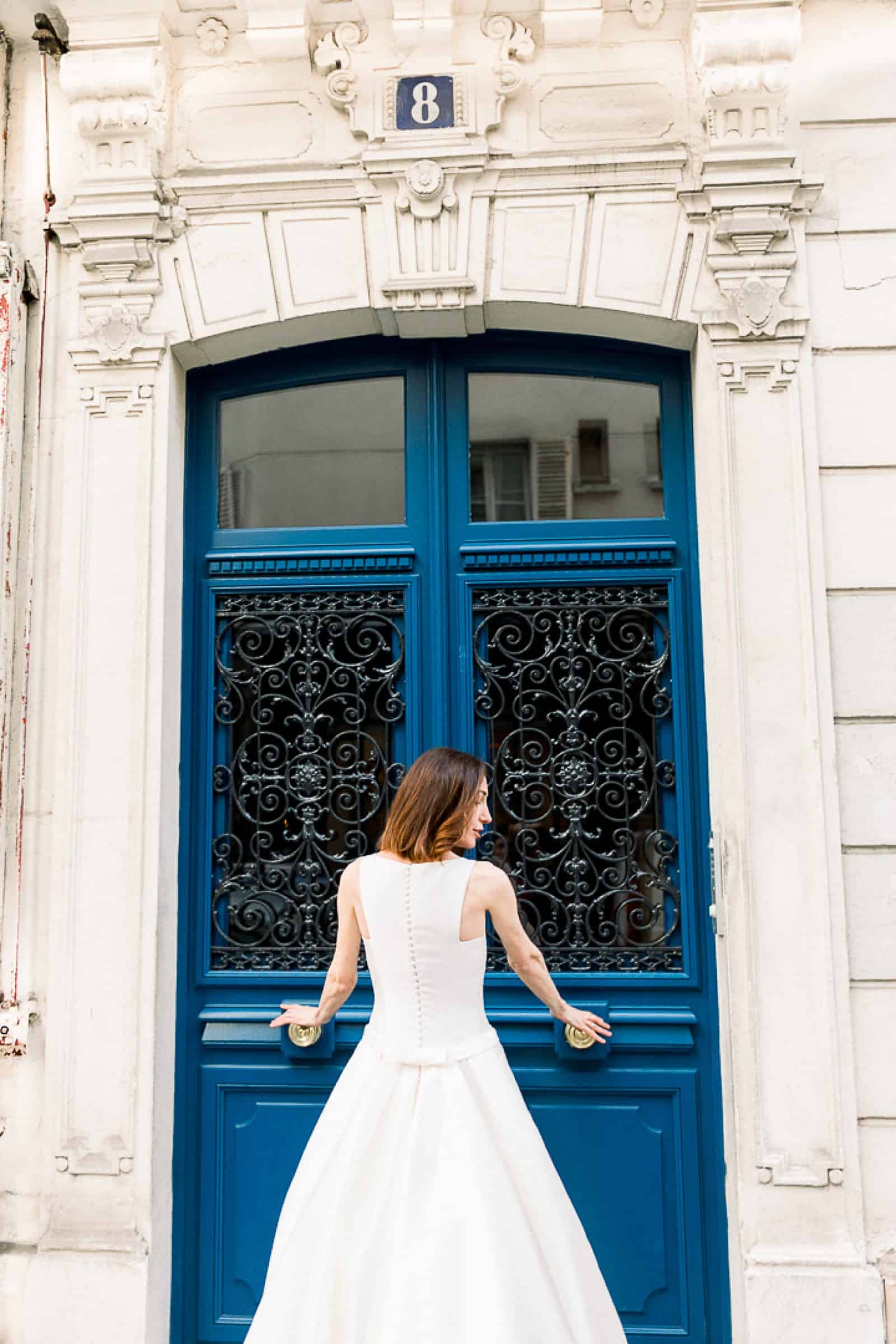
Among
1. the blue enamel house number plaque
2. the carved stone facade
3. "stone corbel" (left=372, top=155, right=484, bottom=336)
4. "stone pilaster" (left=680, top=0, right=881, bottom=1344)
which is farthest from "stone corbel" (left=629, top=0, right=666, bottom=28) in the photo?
"stone corbel" (left=372, top=155, right=484, bottom=336)

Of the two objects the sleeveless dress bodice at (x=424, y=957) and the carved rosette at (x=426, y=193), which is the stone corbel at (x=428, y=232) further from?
the sleeveless dress bodice at (x=424, y=957)

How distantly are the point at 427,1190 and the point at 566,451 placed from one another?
2.65 metres

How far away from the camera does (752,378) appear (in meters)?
3.93

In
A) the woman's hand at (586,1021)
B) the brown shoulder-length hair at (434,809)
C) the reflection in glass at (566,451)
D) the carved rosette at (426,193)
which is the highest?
the carved rosette at (426,193)

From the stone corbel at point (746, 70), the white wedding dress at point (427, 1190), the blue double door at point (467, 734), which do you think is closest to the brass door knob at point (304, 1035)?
the blue double door at point (467, 734)

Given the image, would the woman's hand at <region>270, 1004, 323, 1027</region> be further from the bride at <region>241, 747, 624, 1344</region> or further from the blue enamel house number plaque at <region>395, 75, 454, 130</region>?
the blue enamel house number plaque at <region>395, 75, 454, 130</region>

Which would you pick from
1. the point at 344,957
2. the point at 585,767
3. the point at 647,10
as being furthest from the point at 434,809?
the point at 647,10

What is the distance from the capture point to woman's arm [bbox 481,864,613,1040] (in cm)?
321

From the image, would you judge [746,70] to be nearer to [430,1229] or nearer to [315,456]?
[315,456]

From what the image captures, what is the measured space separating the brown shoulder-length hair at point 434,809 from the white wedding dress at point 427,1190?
6cm

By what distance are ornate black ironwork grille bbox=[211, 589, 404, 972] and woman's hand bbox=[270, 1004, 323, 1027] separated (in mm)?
406

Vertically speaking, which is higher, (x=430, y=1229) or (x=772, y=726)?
(x=772, y=726)

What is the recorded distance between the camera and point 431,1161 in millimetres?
3023

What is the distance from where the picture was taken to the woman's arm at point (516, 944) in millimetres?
3211
